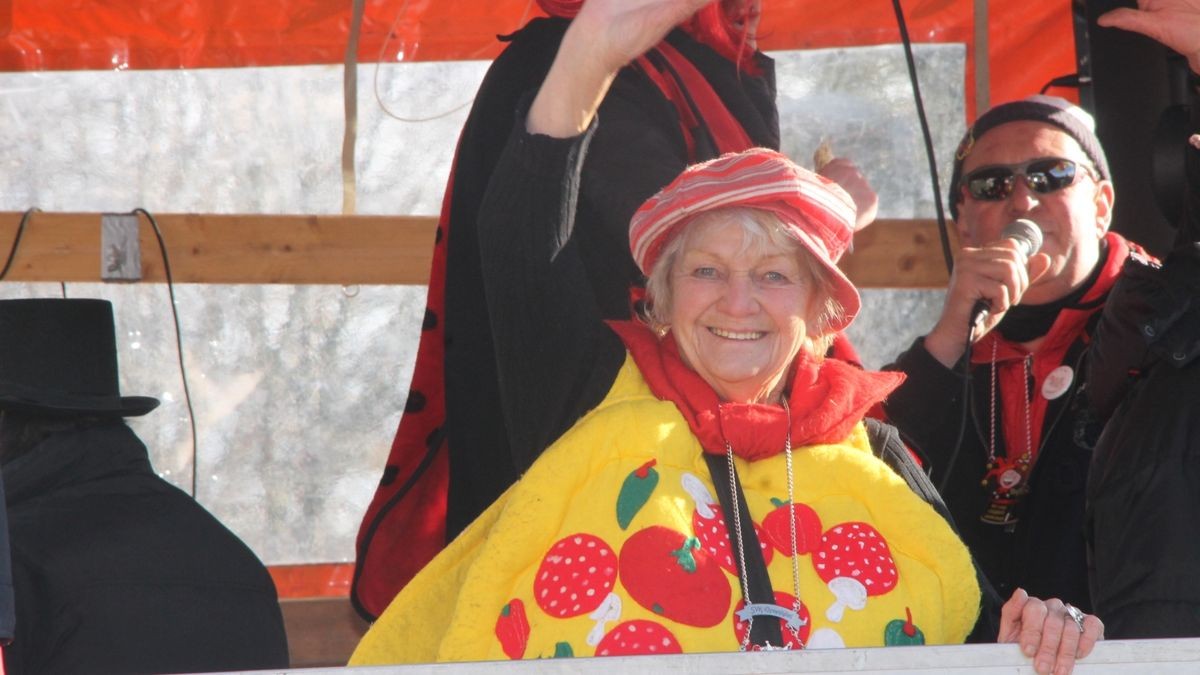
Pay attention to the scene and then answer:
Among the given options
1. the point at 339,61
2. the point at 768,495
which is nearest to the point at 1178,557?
the point at 768,495

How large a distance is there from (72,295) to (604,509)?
2.03 meters

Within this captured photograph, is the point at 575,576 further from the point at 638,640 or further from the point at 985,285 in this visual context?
the point at 985,285

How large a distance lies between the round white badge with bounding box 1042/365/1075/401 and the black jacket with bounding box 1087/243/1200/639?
1.43 feet

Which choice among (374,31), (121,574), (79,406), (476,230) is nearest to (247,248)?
(374,31)

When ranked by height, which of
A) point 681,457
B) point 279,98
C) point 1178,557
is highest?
point 279,98

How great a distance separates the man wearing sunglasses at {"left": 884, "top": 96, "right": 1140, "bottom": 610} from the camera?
2934 millimetres

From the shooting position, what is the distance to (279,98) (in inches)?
147

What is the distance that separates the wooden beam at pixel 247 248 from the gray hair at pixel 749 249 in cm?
121

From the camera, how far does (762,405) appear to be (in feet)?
7.55

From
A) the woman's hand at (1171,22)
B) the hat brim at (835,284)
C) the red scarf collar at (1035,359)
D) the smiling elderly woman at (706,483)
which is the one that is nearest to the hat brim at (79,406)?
the smiling elderly woman at (706,483)

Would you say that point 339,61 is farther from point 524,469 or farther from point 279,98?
point 524,469

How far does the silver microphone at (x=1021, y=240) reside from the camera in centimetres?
291

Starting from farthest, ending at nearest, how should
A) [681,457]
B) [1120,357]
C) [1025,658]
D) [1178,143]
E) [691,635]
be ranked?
A: [1178,143] < [1120,357] < [681,457] < [691,635] < [1025,658]

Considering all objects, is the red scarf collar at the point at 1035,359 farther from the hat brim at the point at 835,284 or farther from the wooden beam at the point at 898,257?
the hat brim at the point at 835,284
